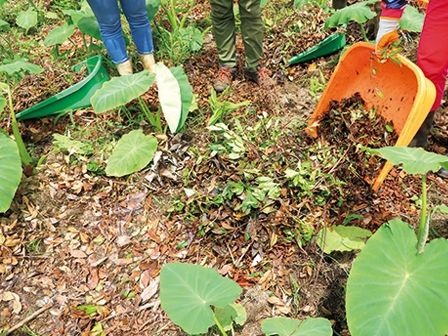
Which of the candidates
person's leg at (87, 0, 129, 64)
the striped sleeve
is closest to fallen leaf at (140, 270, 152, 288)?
person's leg at (87, 0, 129, 64)

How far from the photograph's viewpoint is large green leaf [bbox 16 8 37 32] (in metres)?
3.61

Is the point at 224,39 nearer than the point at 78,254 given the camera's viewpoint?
No

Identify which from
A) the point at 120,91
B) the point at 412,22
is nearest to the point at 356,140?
the point at 412,22

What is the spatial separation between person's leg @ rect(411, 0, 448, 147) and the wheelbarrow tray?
6.10ft

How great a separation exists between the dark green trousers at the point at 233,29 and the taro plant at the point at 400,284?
1443 mm

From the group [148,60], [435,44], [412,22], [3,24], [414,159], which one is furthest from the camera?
[3,24]

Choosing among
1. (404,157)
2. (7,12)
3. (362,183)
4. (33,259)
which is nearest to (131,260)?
(33,259)

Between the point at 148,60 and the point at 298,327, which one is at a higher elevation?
the point at 148,60

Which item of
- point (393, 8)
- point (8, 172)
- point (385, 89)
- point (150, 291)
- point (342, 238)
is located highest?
point (393, 8)

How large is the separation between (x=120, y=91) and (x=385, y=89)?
1289mm

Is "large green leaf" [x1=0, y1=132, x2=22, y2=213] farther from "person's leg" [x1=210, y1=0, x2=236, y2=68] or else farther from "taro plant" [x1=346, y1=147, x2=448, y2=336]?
"taro plant" [x1=346, y1=147, x2=448, y2=336]

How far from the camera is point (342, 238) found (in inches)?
81.4

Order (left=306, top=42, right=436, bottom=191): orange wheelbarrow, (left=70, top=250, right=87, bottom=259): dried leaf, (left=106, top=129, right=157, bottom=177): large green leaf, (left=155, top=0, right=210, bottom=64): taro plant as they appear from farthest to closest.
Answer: (left=155, top=0, right=210, bottom=64): taro plant < (left=106, top=129, right=157, bottom=177): large green leaf < (left=70, top=250, right=87, bottom=259): dried leaf < (left=306, top=42, right=436, bottom=191): orange wheelbarrow

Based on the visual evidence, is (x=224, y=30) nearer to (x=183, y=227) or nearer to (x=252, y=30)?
(x=252, y=30)
